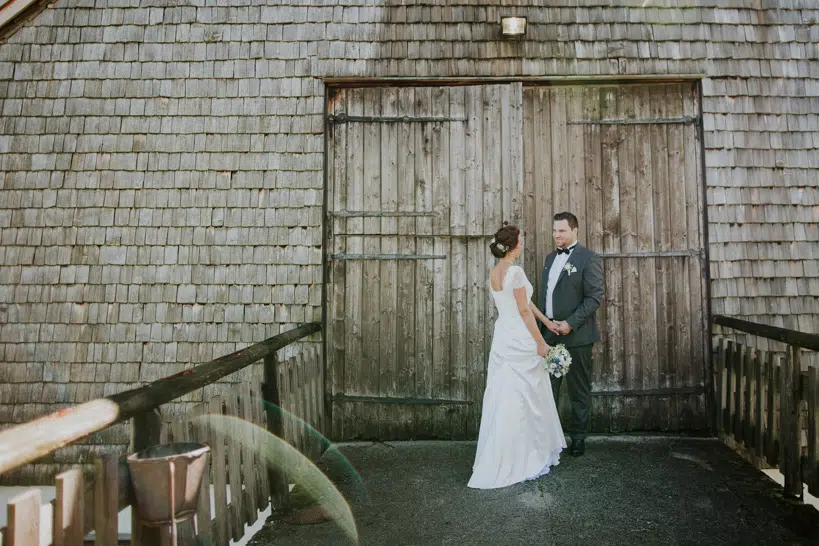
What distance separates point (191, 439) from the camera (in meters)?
2.80

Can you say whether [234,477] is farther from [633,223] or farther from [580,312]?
[633,223]

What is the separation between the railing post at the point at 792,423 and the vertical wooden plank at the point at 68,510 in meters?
3.95

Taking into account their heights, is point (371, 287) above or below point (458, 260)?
below

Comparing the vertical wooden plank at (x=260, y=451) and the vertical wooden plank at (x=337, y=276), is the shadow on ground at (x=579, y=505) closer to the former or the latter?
the vertical wooden plank at (x=260, y=451)

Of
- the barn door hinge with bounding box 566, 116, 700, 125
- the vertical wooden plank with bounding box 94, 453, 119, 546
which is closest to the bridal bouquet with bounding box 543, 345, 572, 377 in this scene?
the barn door hinge with bounding box 566, 116, 700, 125

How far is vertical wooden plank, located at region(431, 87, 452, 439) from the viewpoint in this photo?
4.97 meters

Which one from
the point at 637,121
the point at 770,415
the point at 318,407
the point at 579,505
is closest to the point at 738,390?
the point at 770,415

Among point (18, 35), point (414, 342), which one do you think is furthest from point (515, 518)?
point (18, 35)

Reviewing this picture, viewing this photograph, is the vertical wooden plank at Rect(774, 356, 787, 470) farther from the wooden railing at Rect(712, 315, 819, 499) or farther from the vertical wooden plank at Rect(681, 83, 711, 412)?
the vertical wooden plank at Rect(681, 83, 711, 412)

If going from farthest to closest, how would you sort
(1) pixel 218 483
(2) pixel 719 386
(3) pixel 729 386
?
(2) pixel 719 386 < (3) pixel 729 386 < (1) pixel 218 483

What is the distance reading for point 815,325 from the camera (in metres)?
4.96

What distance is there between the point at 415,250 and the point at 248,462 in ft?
7.96

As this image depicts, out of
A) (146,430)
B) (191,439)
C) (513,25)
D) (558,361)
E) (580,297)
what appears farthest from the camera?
(513,25)

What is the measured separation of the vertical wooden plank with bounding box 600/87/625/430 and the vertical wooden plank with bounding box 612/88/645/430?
0.09ft
